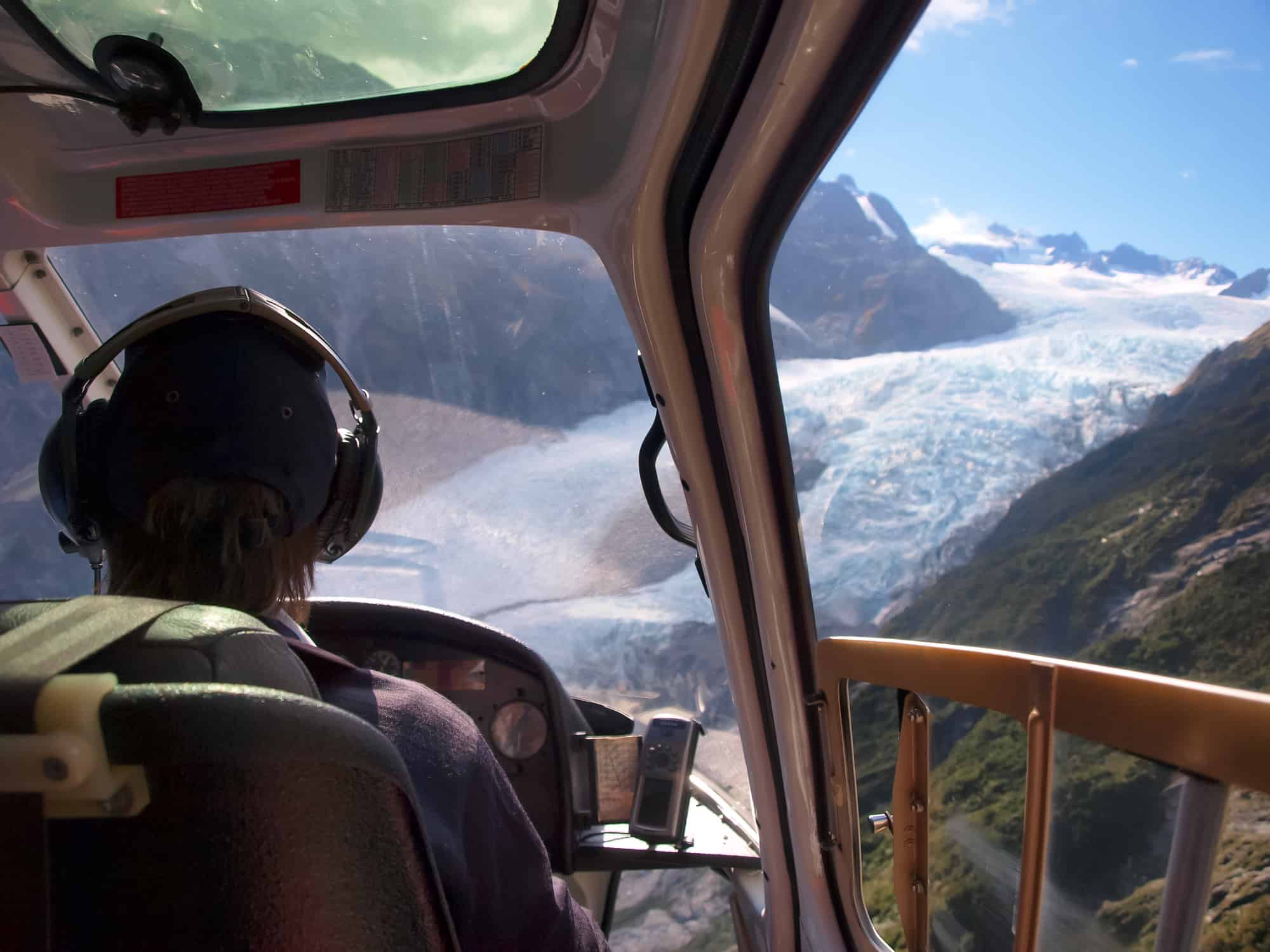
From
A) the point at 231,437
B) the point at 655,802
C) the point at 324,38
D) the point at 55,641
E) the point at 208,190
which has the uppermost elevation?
the point at 324,38

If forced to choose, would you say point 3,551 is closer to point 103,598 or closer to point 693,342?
point 693,342

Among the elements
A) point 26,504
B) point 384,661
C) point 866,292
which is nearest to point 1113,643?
point 866,292

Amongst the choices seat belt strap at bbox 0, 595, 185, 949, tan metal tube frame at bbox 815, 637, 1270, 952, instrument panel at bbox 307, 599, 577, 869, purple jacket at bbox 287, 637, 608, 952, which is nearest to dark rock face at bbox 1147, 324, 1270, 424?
tan metal tube frame at bbox 815, 637, 1270, 952

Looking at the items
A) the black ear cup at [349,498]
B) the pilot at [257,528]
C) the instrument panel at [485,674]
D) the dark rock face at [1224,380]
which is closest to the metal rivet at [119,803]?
the pilot at [257,528]

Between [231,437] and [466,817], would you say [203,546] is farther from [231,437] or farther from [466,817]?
[466,817]

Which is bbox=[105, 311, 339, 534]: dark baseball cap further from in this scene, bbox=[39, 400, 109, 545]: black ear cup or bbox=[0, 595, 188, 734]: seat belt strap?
bbox=[0, 595, 188, 734]: seat belt strap

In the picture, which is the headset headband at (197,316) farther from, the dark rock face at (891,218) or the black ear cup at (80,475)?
the dark rock face at (891,218)

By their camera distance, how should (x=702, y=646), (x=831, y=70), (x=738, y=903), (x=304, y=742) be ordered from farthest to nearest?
1. (x=702, y=646)
2. (x=738, y=903)
3. (x=831, y=70)
4. (x=304, y=742)

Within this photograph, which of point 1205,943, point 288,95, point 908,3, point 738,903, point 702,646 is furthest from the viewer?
point 702,646

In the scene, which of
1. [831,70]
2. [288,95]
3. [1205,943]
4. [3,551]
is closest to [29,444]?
[3,551]
